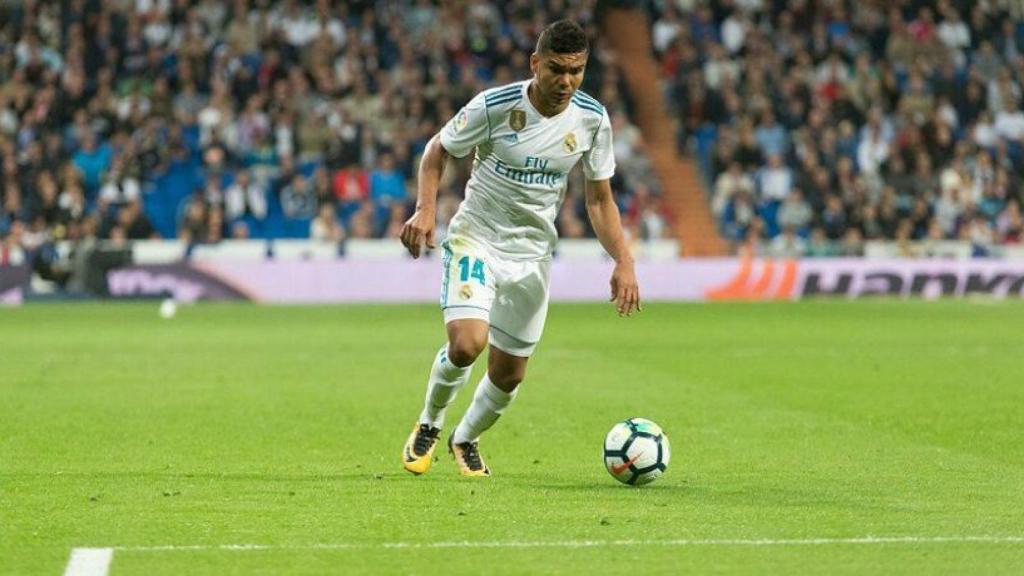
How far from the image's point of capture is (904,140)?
1314 inches

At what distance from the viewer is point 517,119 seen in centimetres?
905

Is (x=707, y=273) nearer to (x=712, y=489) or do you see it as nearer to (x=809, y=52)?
(x=809, y=52)

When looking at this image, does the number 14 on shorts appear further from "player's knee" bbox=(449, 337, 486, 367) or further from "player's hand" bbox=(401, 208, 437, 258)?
"player's hand" bbox=(401, 208, 437, 258)

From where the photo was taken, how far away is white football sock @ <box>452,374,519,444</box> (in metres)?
9.38

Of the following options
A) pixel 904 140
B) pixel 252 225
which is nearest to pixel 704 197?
pixel 904 140

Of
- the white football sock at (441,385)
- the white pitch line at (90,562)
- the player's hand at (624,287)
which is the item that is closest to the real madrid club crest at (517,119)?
the player's hand at (624,287)

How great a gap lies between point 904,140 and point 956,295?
4385 millimetres

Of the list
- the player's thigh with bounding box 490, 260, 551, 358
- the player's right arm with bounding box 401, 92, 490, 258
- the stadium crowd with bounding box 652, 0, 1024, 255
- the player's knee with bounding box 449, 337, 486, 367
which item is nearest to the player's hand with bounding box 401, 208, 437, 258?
the player's right arm with bounding box 401, 92, 490, 258

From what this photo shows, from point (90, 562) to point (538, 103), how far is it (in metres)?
3.51

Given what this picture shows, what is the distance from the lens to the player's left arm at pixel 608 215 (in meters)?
9.09

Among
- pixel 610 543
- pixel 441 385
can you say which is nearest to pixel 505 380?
pixel 441 385

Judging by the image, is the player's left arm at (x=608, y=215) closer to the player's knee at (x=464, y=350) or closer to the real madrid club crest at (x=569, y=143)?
the real madrid club crest at (x=569, y=143)

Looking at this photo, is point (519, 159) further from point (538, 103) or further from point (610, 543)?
point (610, 543)

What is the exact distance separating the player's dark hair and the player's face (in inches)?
1.0
